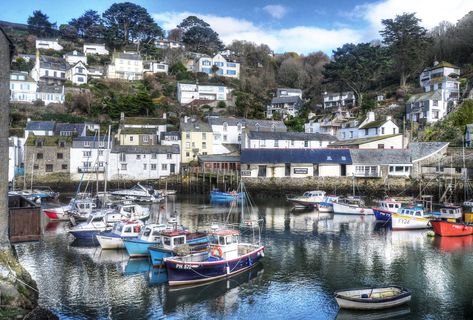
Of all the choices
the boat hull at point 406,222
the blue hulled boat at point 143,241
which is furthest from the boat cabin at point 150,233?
the boat hull at point 406,222

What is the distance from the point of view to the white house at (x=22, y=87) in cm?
7962

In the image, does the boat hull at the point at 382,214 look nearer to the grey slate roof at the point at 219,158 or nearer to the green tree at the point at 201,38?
the grey slate roof at the point at 219,158

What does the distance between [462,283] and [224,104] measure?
71.0 m

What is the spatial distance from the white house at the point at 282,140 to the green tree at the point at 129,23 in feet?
206

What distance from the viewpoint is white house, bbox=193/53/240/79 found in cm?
10525

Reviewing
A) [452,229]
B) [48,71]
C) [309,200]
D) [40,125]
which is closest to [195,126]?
[40,125]

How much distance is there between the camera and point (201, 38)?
121 metres

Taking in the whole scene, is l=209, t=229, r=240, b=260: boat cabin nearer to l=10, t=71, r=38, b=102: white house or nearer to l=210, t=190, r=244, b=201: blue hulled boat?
l=210, t=190, r=244, b=201: blue hulled boat

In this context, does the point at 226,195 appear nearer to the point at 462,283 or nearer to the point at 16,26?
the point at 462,283

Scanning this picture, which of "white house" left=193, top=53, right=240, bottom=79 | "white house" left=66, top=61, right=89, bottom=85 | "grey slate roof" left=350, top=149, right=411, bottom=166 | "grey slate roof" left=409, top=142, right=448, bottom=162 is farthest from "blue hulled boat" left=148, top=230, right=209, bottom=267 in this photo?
"white house" left=193, top=53, right=240, bottom=79

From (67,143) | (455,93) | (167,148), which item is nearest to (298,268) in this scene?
(167,148)

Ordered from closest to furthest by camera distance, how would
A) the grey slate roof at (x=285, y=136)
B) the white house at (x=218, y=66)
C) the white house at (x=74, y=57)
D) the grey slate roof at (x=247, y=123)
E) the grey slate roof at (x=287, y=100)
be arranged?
1. the grey slate roof at (x=285, y=136)
2. the grey slate roof at (x=247, y=123)
3. the grey slate roof at (x=287, y=100)
4. the white house at (x=74, y=57)
5. the white house at (x=218, y=66)

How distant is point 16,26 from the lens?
12900cm

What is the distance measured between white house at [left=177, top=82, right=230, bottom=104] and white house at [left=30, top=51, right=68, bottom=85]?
2543 cm
